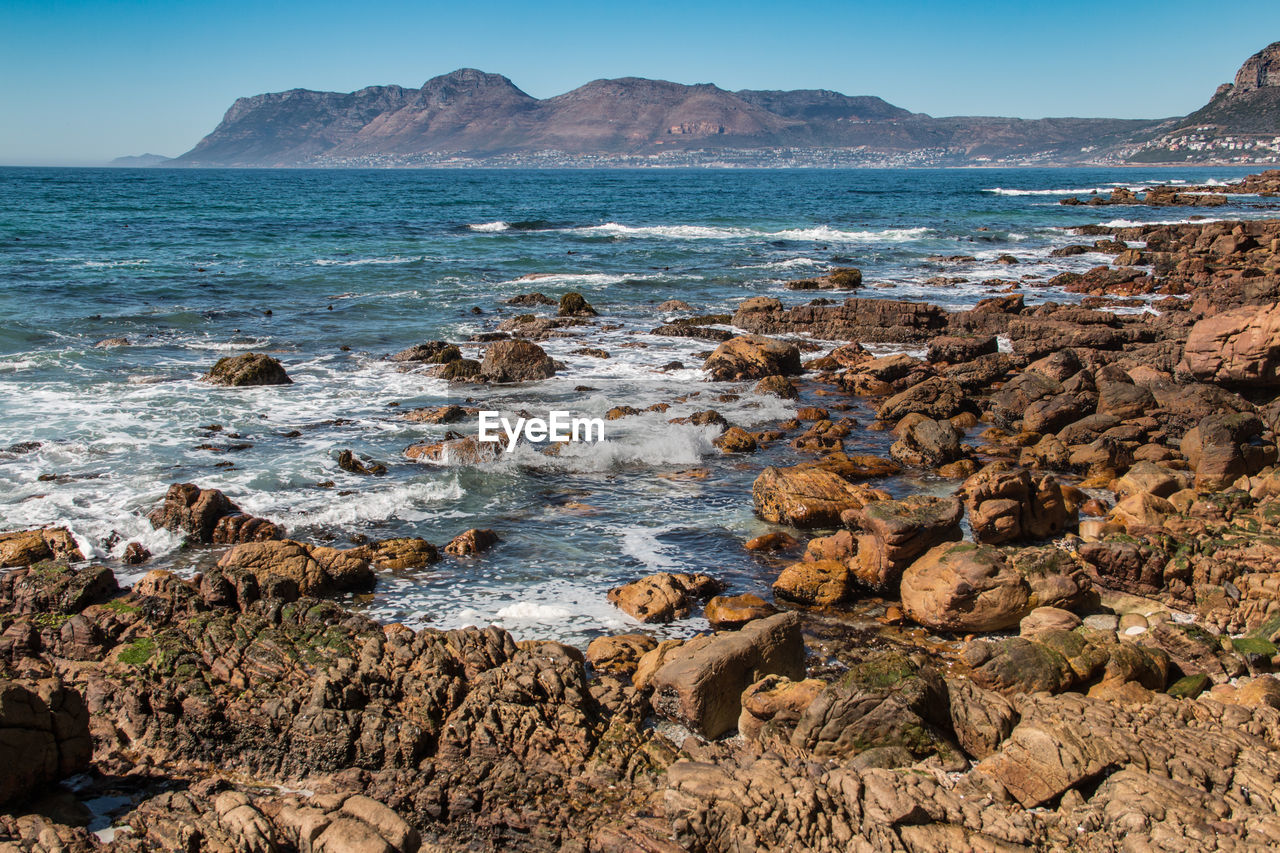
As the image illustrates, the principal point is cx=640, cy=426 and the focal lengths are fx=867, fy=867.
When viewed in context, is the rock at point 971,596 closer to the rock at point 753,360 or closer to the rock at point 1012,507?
the rock at point 1012,507

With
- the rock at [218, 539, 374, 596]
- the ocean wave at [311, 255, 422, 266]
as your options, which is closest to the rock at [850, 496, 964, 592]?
the rock at [218, 539, 374, 596]

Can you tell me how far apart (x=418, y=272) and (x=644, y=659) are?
31175mm

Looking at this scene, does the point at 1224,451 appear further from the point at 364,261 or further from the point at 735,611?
the point at 364,261

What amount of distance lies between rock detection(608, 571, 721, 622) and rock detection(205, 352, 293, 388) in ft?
39.9

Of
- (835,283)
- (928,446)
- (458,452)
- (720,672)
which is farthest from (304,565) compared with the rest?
(835,283)

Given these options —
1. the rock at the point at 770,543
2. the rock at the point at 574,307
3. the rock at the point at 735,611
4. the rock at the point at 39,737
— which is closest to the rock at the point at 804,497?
the rock at the point at 770,543

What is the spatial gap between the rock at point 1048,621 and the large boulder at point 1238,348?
978 cm

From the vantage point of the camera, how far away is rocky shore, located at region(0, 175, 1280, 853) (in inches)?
204

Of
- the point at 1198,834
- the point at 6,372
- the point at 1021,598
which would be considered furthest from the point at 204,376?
the point at 1198,834

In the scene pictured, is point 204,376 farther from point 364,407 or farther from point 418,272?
point 418,272

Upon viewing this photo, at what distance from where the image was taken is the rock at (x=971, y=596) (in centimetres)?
834

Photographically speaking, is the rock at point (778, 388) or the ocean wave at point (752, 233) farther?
the ocean wave at point (752, 233)

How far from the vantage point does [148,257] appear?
126 feet

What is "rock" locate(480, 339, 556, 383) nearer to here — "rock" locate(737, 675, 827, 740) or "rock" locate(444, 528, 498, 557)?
"rock" locate(444, 528, 498, 557)
